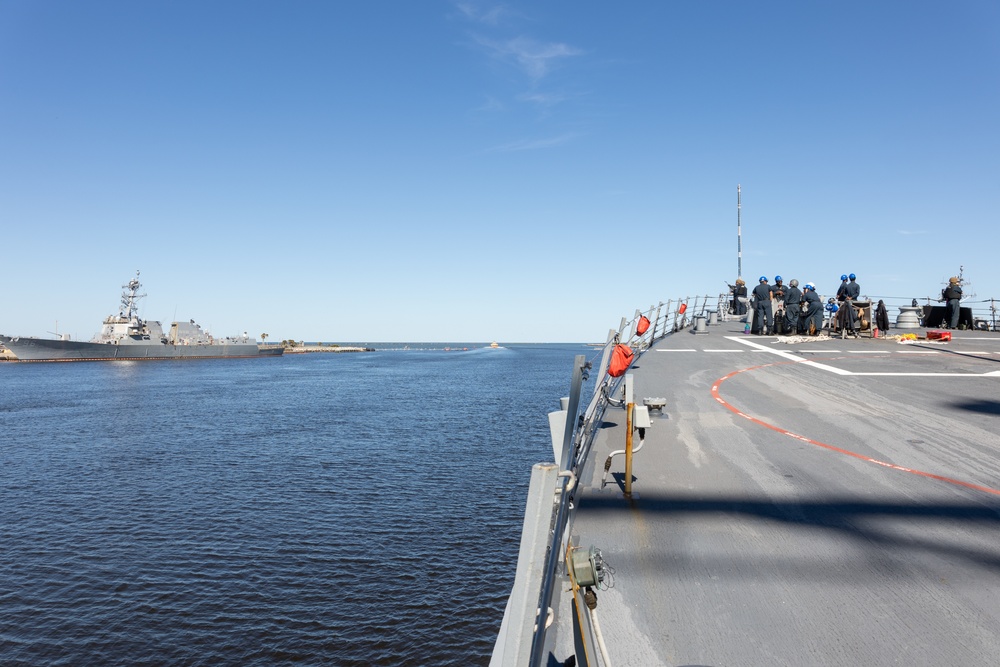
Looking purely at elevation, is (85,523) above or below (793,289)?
below

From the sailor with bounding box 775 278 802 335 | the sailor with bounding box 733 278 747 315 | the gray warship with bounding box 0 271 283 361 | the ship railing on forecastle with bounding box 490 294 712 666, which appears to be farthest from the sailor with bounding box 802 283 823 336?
the gray warship with bounding box 0 271 283 361

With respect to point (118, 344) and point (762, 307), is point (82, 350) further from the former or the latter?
point (762, 307)

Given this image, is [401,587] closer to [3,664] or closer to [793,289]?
[3,664]

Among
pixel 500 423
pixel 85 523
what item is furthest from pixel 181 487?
pixel 500 423

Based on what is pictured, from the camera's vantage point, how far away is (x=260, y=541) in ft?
48.2

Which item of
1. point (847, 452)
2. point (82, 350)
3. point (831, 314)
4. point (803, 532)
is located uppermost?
point (831, 314)

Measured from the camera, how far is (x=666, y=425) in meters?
9.78

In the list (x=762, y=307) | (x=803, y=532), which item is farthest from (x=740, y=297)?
(x=803, y=532)

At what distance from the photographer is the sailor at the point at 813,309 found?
2267cm

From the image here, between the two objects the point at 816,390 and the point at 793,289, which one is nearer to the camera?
the point at 816,390

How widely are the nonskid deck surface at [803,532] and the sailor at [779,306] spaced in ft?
44.7

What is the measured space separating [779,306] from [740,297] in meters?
8.33

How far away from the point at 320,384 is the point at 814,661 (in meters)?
62.2

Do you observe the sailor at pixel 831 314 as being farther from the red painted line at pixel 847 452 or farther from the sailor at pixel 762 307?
the red painted line at pixel 847 452
